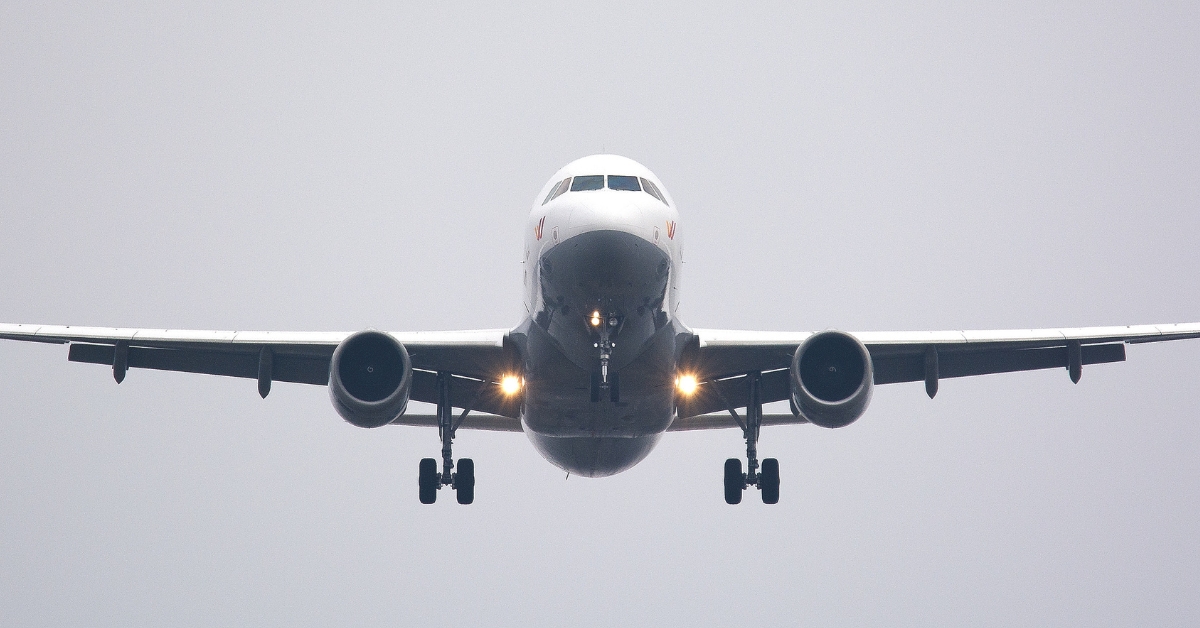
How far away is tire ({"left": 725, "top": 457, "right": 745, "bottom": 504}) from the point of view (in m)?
29.3

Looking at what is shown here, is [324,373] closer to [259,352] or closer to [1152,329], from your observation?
[259,352]

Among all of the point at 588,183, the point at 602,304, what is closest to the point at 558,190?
the point at 588,183

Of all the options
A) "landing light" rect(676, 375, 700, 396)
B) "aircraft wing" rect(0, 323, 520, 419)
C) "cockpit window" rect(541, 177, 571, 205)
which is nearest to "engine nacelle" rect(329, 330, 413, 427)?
"aircraft wing" rect(0, 323, 520, 419)

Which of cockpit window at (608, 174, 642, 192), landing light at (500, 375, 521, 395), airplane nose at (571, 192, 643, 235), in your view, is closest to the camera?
airplane nose at (571, 192, 643, 235)

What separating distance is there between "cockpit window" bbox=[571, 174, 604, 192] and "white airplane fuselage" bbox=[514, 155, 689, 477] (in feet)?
0.07

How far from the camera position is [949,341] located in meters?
25.4

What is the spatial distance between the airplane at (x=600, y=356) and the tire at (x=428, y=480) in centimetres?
3

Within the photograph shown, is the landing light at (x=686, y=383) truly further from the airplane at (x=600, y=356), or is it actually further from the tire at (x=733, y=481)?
the tire at (x=733, y=481)

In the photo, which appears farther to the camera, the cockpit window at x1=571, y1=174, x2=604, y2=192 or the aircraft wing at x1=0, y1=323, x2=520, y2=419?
the aircraft wing at x1=0, y1=323, x2=520, y2=419

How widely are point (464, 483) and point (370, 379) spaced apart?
5983 millimetres

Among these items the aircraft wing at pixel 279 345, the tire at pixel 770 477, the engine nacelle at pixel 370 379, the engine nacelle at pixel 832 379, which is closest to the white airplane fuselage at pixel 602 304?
the aircraft wing at pixel 279 345

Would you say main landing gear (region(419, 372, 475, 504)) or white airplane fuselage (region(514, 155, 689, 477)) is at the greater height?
white airplane fuselage (region(514, 155, 689, 477))

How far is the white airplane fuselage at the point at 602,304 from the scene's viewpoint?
21.0m

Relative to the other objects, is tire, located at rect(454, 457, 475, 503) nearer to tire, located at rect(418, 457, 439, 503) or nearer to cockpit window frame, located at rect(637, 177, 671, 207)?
tire, located at rect(418, 457, 439, 503)
